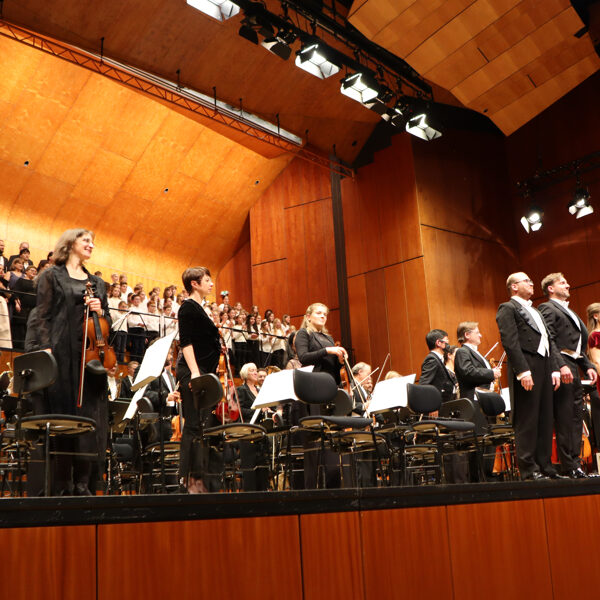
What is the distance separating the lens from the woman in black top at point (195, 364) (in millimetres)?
3627

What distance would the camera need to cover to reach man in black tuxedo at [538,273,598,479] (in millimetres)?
4262

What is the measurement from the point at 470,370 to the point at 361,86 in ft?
16.9

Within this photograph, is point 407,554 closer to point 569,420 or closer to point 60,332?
point 60,332

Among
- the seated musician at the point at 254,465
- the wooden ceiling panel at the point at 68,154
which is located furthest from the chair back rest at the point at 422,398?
the wooden ceiling panel at the point at 68,154

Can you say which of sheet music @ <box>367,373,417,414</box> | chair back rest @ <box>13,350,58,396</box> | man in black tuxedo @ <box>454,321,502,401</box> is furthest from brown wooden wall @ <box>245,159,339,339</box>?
chair back rest @ <box>13,350,58,396</box>

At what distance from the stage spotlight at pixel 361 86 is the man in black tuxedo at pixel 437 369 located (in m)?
4.54

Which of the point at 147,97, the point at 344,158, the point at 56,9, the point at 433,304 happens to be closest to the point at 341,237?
the point at 344,158

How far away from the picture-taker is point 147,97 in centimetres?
1194

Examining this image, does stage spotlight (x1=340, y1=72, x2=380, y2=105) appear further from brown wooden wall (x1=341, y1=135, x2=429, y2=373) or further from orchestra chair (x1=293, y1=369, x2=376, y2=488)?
orchestra chair (x1=293, y1=369, x2=376, y2=488)

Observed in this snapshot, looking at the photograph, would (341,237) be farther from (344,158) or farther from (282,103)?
(282,103)

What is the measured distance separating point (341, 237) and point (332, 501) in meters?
10.8

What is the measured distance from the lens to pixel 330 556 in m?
2.44

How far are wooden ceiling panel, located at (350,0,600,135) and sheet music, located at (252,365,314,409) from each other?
18.4ft

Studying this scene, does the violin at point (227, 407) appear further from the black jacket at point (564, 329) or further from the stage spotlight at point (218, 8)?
the stage spotlight at point (218, 8)
